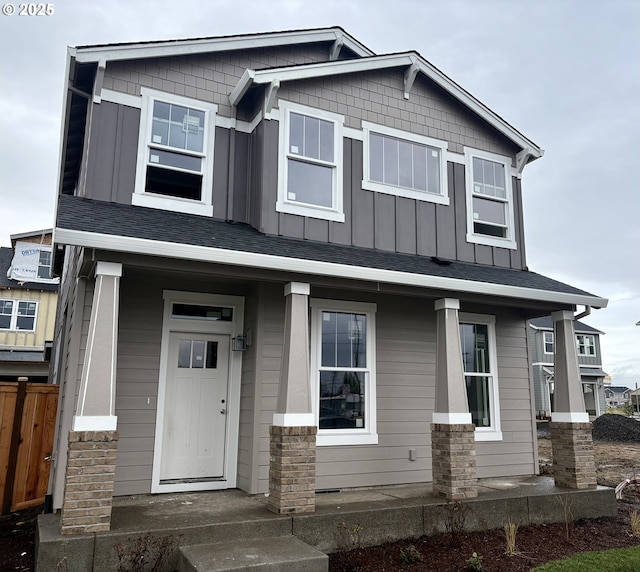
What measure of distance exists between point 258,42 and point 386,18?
7010mm

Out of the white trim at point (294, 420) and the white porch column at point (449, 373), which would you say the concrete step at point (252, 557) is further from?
the white porch column at point (449, 373)

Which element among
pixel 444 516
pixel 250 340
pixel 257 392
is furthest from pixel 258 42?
pixel 444 516

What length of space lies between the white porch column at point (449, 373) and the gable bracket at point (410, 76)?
399 cm

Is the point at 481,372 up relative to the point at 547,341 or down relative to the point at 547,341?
down

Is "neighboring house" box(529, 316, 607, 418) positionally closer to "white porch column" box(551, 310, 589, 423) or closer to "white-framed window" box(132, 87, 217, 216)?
"white porch column" box(551, 310, 589, 423)

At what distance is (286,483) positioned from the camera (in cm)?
561

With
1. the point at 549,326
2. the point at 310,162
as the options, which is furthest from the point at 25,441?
the point at 549,326

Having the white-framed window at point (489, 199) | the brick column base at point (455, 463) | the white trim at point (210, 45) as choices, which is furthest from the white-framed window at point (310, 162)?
the brick column base at point (455, 463)

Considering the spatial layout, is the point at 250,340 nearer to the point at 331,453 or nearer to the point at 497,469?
the point at 331,453

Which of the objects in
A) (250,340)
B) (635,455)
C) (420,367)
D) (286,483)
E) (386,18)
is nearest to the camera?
(286,483)

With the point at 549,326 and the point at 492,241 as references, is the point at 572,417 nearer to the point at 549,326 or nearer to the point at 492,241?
the point at 492,241

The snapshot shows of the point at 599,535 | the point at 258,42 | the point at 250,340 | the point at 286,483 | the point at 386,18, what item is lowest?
the point at 599,535

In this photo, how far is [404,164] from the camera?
8.77 metres

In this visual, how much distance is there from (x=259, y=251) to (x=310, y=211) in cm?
183
